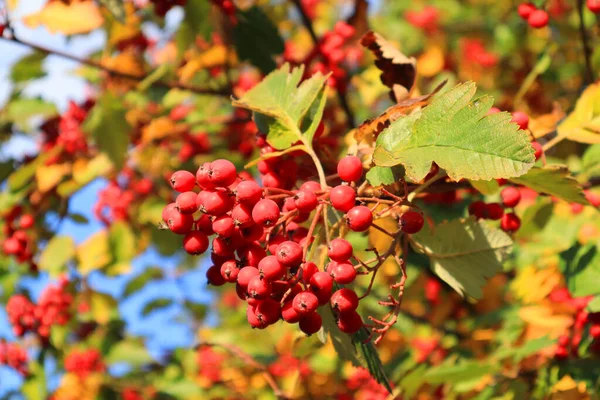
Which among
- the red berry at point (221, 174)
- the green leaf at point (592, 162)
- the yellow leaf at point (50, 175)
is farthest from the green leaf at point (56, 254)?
the green leaf at point (592, 162)

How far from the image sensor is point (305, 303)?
4.05 feet

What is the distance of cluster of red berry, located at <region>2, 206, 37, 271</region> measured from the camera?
3270mm

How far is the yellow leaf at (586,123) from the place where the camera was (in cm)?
168

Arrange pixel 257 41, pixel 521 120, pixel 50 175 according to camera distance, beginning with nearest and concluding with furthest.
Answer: pixel 521 120, pixel 257 41, pixel 50 175

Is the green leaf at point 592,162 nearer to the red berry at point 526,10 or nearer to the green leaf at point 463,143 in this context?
the red berry at point 526,10

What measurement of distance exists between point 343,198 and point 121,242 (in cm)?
274

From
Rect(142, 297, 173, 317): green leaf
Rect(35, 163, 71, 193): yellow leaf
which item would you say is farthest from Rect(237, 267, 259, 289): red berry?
Rect(142, 297, 173, 317): green leaf

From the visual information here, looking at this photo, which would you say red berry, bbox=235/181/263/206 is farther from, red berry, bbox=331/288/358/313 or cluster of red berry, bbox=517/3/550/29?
cluster of red berry, bbox=517/3/550/29

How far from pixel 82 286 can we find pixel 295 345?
7.37 feet

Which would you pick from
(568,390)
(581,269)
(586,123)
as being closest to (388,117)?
(586,123)

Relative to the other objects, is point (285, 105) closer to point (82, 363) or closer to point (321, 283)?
point (321, 283)

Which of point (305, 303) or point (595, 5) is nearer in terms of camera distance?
point (305, 303)

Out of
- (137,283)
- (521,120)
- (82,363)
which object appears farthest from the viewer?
(137,283)

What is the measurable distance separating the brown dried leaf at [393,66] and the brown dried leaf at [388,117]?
0.19 metres
